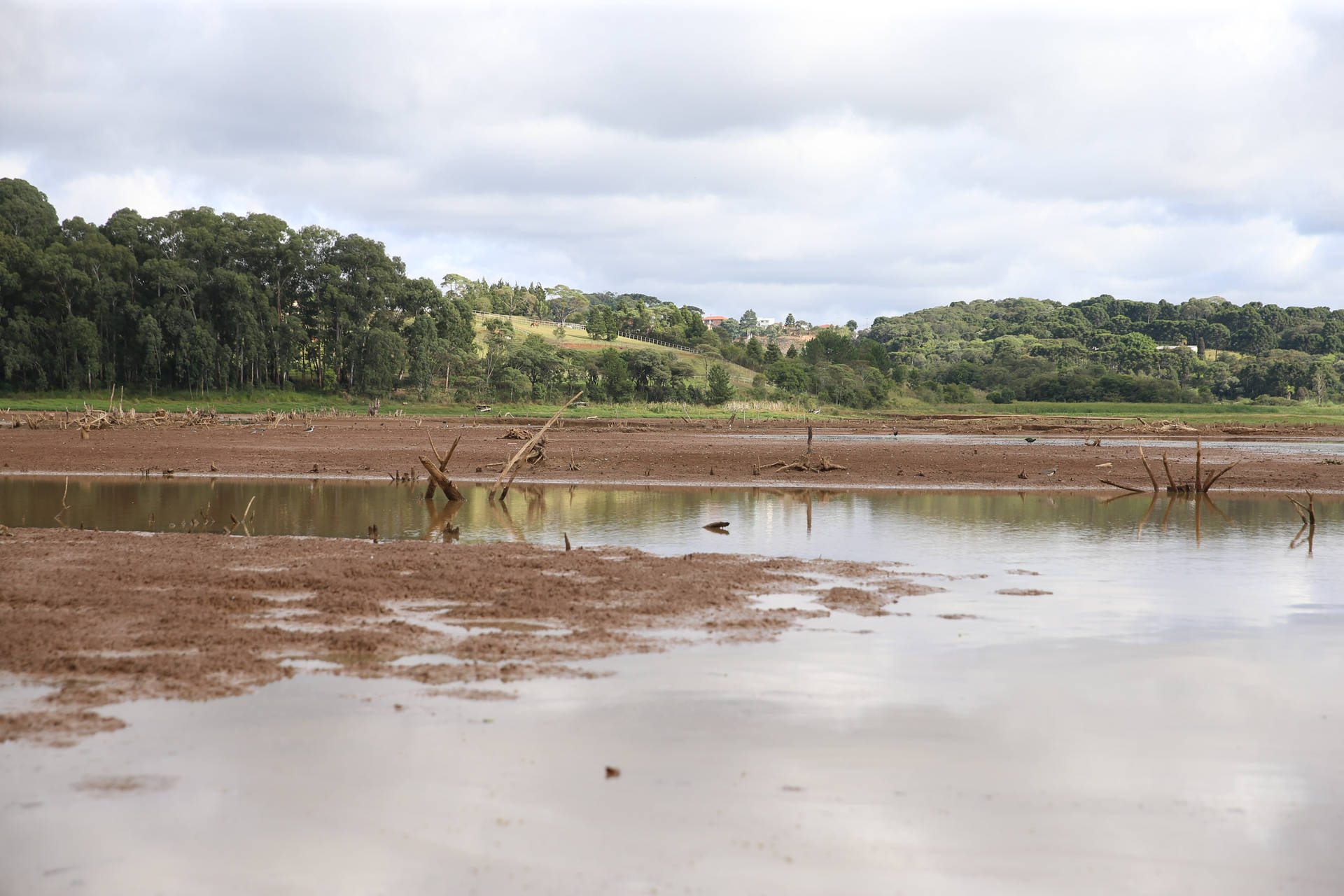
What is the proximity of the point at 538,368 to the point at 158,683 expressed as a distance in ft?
292

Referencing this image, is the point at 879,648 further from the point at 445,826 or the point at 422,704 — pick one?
the point at 445,826

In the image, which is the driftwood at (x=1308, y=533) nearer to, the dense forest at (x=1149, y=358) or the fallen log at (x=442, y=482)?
the fallen log at (x=442, y=482)

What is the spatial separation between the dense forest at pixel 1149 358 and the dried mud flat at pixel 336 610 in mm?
106468

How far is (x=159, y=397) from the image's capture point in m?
74.0

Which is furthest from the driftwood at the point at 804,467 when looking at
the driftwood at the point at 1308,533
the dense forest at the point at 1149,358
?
the dense forest at the point at 1149,358

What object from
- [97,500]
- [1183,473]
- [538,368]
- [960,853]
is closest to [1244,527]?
[1183,473]

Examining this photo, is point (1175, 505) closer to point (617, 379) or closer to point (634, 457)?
point (634, 457)

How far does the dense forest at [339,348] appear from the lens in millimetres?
72688

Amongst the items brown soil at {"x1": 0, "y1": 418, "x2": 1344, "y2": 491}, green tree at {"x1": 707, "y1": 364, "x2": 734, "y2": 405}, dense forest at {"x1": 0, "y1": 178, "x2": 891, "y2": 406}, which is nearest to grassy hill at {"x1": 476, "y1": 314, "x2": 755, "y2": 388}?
green tree at {"x1": 707, "y1": 364, "x2": 734, "y2": 405}

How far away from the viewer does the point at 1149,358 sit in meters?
129

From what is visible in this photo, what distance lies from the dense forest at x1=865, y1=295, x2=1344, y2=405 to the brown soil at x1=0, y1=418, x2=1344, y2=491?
55.0 meters

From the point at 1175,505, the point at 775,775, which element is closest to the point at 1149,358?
the point at 1175,505

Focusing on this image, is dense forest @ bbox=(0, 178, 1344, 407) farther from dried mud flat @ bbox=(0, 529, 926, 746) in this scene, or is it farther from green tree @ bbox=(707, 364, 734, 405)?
dried mud flat @ bbox=(0, 529, 926, 746)

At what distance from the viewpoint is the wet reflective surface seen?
18.8 feet
